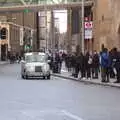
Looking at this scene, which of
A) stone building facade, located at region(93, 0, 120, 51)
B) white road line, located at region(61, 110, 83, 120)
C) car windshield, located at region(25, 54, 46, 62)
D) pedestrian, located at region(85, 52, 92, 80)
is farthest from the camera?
stone building facade, located at region(93, 0, 120, 51)

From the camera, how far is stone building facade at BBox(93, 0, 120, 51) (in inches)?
2188

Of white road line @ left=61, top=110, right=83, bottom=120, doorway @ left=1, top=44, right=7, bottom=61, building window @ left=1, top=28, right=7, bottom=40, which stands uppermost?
building window @ left=1, top=28, right=7, bottom=40

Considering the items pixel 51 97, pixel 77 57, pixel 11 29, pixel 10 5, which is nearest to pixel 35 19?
pixel 11 29

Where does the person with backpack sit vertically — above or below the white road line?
above

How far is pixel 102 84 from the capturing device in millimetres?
34062

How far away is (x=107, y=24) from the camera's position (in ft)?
198

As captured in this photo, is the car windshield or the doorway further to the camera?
the doorway

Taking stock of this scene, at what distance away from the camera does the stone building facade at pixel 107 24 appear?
55562 millimetres

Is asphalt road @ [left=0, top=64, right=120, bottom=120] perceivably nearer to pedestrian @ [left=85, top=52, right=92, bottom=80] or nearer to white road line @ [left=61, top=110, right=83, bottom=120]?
white road line @ [left=61, top=110, right=83, bottom=120]

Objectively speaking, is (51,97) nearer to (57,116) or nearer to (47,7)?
(57,116)

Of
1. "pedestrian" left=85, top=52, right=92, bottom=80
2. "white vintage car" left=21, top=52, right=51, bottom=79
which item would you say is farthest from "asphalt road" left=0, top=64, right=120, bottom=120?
"white vintage car" left=21, top=52, right=51, bottom=79

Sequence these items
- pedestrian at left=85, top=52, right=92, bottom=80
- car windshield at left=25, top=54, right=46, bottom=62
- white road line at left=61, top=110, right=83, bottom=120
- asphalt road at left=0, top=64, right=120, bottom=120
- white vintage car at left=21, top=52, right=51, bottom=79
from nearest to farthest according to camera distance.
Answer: white road line at left=61, top=110, right=83, bottom=120, asphalt road at left=0, top=64, right=120, bottom=120, pedestrian at left=85, top=52, right=92, bottom=80, white vintage car at left=21, top=52, right=51, bottom=79, car windshield at left=25, top=54, right=46, bottom=62

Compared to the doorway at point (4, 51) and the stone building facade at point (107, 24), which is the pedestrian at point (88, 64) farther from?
the doorway at point (4, 51)

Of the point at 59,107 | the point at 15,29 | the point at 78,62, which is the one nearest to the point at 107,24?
the point at 78,62
